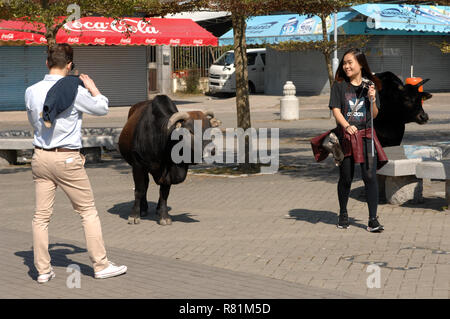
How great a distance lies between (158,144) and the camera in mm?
9883

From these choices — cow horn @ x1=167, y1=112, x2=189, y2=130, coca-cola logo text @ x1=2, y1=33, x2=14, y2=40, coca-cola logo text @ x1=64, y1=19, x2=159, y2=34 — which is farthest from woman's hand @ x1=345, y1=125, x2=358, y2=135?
coca-cola logo text @ x1=64, y1=19, x2=159, y2=34

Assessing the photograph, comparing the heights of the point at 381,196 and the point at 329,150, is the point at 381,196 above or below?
below

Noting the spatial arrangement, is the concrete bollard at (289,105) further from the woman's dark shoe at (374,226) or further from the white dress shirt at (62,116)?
the white dress shirt at (62,116)

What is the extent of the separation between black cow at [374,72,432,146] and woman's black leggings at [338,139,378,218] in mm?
2553

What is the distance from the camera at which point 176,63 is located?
1618 inches

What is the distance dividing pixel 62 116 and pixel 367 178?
12.1ft

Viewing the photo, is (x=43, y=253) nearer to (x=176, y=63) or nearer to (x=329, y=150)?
(x=329, y=150)

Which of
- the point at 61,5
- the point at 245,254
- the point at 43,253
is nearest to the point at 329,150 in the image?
the point at 245,254

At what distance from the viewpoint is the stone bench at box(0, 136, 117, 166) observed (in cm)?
1578

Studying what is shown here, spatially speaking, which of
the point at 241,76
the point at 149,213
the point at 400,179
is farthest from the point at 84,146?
the point at 400,179

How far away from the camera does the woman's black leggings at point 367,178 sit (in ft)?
29.7

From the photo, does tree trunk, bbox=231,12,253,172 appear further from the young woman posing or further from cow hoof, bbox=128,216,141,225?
the young woman posing

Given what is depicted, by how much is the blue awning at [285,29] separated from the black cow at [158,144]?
2581 cm
